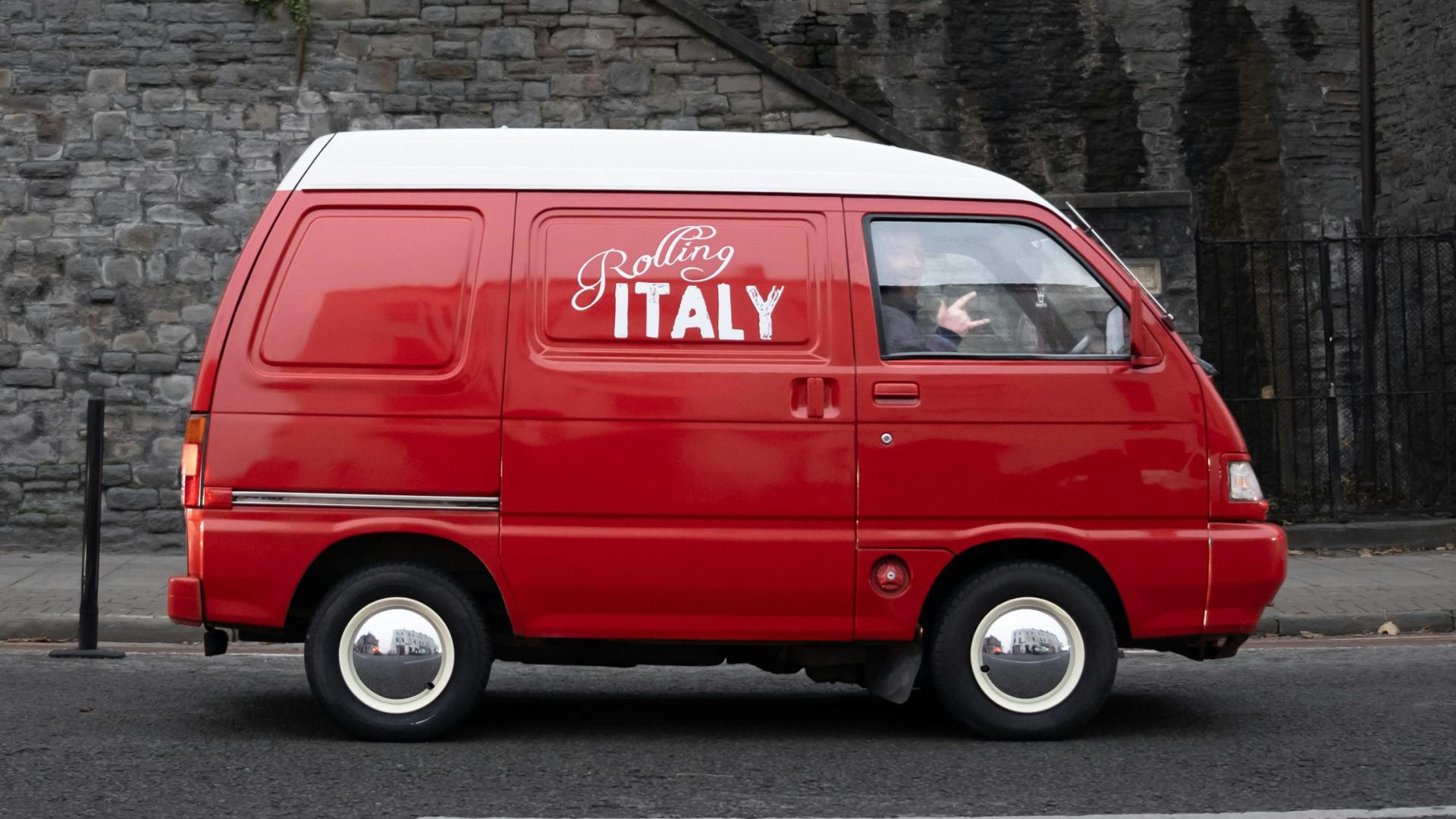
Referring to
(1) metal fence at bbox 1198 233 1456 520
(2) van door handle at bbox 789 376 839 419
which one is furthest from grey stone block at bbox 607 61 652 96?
(2) van door handle at bbox 789 376 839 419

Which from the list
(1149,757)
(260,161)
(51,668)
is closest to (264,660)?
(51,668)

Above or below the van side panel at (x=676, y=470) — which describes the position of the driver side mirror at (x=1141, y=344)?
above

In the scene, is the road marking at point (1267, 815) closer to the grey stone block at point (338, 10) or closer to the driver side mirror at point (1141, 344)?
the driver side mirror at point (1141, 344)

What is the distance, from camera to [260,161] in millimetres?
12867

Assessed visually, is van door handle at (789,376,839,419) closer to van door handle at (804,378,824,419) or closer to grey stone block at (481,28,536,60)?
van door handle at (804,378,824,419)

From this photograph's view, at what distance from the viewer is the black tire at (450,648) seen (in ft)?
19.5

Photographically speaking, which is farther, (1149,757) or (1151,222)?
(1151,222)

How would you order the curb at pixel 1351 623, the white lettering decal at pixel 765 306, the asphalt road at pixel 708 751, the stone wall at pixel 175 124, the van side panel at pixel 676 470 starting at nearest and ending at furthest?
the asphalt road at pixel 708 751, the van side panel at pixel 676 470, the white lettering decal at pixel 765 306, the curb at pixel 1351 623, the stone wall at pixel 175 124

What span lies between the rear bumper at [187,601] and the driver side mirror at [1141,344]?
11.5ft

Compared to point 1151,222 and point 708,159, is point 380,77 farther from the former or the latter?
point 708,159

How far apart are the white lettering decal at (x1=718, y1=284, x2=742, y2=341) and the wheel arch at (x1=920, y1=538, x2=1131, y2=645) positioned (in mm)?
1154

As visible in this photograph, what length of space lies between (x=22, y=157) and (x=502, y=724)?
333 inches

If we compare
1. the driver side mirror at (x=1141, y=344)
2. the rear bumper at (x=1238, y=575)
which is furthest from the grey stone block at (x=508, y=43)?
the rear bumper at (x=1238, y=575)

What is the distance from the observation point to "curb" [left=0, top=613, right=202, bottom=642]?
354 inches
